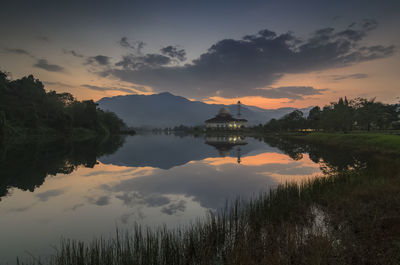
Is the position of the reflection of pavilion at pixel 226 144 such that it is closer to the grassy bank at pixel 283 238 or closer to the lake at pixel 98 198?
the lake at pixel 98 198

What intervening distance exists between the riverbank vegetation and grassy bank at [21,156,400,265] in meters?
77.4

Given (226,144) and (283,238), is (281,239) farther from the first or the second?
(226,144)

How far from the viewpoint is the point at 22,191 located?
15.9 metres

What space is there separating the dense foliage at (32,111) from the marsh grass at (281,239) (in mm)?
77455

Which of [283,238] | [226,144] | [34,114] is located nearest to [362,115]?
[226,144]

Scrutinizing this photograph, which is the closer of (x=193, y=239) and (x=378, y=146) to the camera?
(x=193, y=239)

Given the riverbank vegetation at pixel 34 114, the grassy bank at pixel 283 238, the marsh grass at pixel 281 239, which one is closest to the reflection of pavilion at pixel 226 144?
the grassy bank at pixel 283 238

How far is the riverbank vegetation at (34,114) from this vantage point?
70750 millimetres

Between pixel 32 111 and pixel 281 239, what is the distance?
93.7m

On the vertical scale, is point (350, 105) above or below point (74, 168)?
above

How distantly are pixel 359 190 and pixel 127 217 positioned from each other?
13448 mm

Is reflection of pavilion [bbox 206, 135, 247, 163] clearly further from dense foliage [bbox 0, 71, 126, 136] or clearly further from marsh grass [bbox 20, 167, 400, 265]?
dense foliage [bbox 0, 71, 126, 136]

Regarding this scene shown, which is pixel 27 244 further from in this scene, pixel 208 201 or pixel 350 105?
pixel 350 105

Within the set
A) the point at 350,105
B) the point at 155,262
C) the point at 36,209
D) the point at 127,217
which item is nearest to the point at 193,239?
the point at 155,262
